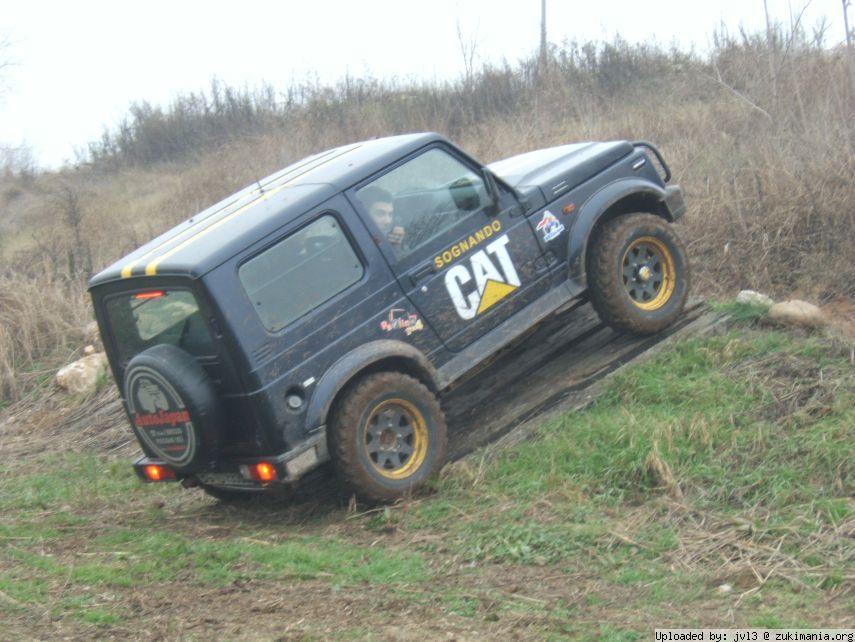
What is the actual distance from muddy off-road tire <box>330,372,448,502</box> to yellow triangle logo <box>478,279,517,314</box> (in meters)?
0.76

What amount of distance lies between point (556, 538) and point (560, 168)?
3.03 m

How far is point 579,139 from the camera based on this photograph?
1403cm

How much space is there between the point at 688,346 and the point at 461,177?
6.53ft

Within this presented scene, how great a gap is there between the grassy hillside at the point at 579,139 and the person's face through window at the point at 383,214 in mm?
3859

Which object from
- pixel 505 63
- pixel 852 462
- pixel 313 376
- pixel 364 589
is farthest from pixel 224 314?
pixel 505 63

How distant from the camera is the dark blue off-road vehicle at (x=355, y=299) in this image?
607 cm

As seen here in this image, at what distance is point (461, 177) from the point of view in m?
7.11

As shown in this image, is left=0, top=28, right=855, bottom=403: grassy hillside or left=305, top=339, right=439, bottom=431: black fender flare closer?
left=305, top=339, right=439, bottom=431: black fender flare

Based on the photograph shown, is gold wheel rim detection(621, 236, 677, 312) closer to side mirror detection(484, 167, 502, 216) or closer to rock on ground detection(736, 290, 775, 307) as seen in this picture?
rock on ground detection(736, 290, 775, 307)

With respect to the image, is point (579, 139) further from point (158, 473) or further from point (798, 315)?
point (158, 473)

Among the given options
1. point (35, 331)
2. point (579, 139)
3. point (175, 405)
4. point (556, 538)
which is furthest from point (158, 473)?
point (579, 139)
